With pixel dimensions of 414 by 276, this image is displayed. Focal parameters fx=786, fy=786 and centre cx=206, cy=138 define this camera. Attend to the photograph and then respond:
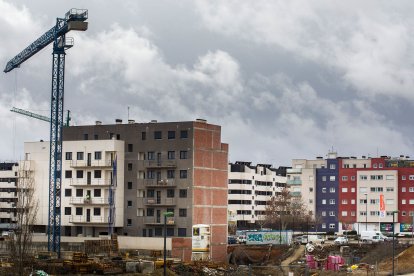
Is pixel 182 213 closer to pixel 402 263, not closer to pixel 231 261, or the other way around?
pixel 231 261

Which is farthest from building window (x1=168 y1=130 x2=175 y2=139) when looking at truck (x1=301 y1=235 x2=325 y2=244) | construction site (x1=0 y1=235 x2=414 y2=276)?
truck (x1=301 y1=235 x2=325 y2=244)

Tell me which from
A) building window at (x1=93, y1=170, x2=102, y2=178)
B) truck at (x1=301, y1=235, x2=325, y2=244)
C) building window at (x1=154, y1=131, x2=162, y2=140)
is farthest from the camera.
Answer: truck at (x1=301, y1=235, x2=325, y2=244)

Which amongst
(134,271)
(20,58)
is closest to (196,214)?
(134,271)

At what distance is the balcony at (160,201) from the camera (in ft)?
372

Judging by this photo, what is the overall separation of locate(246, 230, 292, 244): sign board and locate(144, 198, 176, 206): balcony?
24.7 meters

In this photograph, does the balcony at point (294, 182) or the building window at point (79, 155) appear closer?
the building window at point (79, 155)

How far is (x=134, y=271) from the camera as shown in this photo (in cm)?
8256

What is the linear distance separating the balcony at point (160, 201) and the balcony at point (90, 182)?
21.2 feet

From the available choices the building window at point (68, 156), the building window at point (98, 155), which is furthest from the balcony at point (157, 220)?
the building window at point (68, 156)


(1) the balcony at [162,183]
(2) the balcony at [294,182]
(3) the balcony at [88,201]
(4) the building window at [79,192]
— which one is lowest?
(3) the balcony at [88,201]

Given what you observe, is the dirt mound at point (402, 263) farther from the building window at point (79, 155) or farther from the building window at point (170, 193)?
the building window at point (79, 155)

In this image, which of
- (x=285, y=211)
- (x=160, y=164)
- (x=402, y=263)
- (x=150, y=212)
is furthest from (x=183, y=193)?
(x=285, y=211)

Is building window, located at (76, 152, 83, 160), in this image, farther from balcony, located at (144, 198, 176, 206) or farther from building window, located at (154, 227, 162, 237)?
building window, located at (154, 227, 162, 237)

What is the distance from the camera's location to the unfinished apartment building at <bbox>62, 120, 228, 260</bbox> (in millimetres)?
112812
